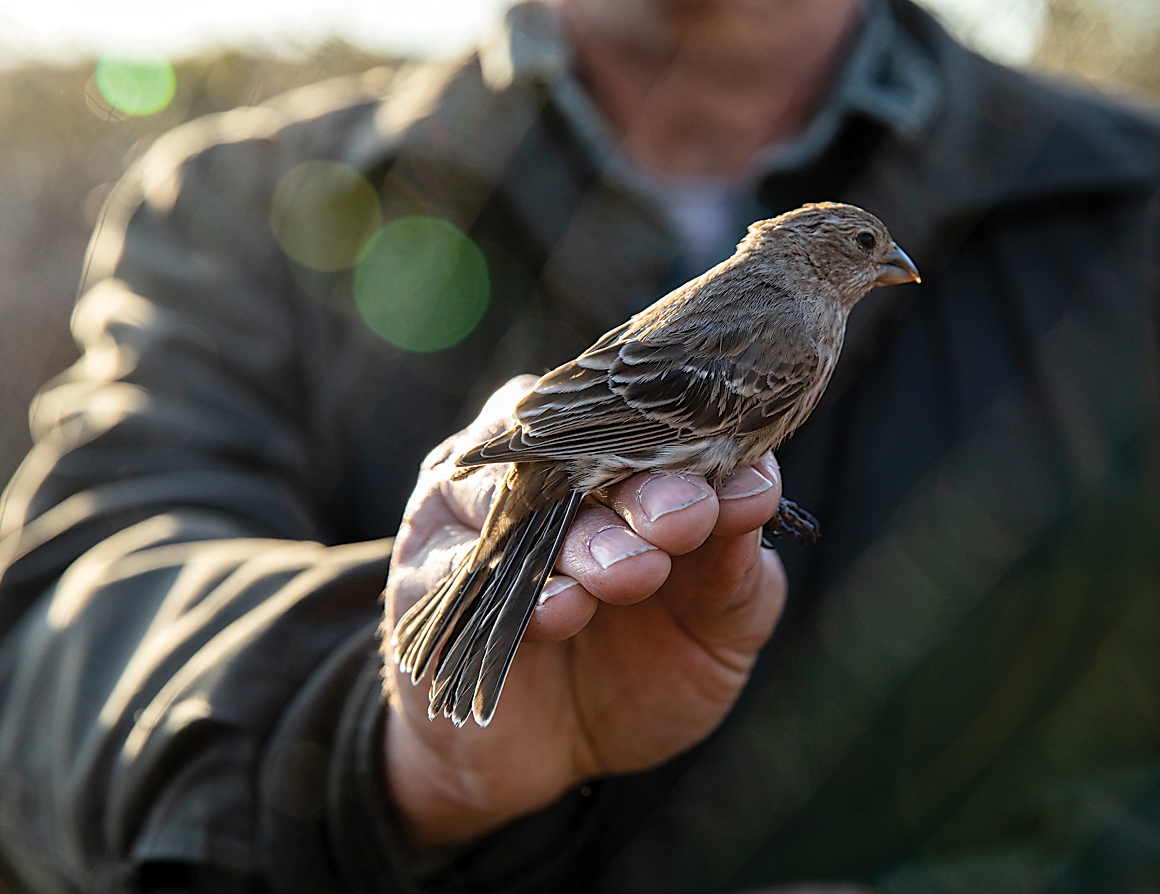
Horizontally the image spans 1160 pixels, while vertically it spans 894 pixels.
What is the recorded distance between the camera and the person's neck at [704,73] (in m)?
3.45

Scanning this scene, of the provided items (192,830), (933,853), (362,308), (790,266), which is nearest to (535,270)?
(362,308)

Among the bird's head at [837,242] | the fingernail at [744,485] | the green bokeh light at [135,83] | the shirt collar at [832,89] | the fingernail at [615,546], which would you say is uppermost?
the green bokeh light at [135,83]

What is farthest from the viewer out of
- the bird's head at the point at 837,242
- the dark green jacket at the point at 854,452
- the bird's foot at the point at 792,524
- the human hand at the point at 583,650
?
the dark green jacket at the point at 854,452

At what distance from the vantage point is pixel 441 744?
2.12 m

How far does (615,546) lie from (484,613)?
318mm

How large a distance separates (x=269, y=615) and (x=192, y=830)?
1.77 feet

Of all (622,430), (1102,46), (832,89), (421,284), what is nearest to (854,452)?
(832,89)

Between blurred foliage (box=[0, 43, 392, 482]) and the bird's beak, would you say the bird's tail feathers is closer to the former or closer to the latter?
the bird's beak

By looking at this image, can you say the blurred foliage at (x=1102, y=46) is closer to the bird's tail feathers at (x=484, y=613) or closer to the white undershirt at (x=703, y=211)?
the white undershirt at (x=703, y=211)

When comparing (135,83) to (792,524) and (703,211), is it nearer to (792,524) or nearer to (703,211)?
(703,211)

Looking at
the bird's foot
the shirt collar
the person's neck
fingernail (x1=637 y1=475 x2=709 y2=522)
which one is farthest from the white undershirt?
fingernail (x1=637 y1=475 x2=709 y2=522)

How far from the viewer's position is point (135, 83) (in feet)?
19.2

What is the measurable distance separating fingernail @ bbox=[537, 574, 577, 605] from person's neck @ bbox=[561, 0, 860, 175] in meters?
2.27

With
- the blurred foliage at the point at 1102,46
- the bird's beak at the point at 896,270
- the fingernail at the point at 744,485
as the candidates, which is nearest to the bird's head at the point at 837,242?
the bird's beak at the point at 896,270
